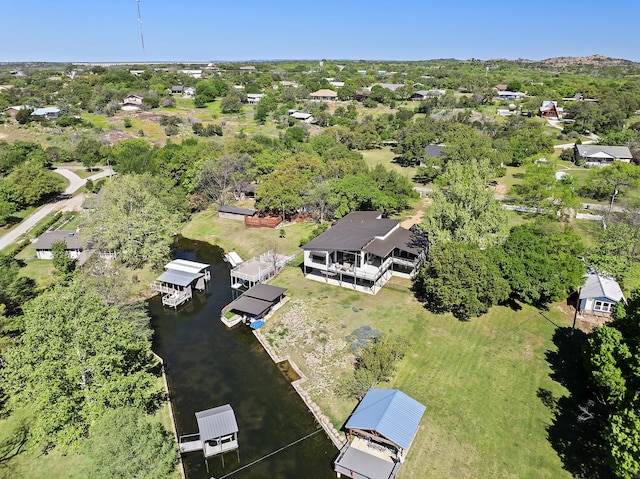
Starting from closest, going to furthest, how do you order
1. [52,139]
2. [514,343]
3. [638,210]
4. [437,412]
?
[437,412] → [514,343] → [638,210] → [52,139]

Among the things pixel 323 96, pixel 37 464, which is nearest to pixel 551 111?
pixel 323 96

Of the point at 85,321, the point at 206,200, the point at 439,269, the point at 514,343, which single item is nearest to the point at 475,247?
the point at 439,269

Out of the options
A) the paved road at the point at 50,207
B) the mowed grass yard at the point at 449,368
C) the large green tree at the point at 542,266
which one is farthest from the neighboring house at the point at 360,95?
the large green tree at the point at 542,266

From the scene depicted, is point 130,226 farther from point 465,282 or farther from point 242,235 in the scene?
point 465,282

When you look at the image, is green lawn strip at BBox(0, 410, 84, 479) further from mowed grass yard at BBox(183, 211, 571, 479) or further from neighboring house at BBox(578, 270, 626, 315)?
neighboring house at BBox(578, 270, 626, 315)

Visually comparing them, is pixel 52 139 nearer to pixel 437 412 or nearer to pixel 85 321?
pixel 85 321

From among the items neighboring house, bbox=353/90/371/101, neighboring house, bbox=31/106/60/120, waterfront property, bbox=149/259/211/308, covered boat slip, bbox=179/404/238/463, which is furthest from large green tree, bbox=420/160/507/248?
neighboring house, bbox=353/90/371/101

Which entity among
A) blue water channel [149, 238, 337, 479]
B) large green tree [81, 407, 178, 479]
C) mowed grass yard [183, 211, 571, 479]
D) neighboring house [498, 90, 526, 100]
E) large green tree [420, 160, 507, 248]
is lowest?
blue water channel [149, 238, 337, 479]
